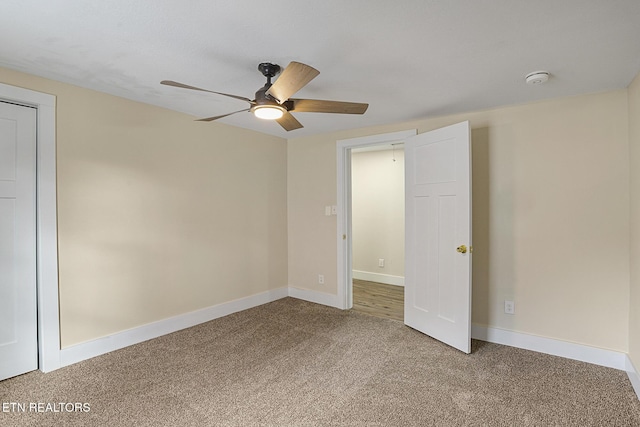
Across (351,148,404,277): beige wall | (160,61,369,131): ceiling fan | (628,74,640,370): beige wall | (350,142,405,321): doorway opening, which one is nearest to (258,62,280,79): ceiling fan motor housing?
(160,61,369,131): ceiling fan

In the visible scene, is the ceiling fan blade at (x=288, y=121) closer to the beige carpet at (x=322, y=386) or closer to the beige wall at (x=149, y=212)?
the beige wall at (x=149, y=212)

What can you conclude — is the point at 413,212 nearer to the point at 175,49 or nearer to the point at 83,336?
the point at 175,49

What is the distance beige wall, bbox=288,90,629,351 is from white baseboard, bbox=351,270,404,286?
212 centimetres

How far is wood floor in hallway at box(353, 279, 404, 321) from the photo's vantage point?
384cm

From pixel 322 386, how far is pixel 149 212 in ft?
7.19

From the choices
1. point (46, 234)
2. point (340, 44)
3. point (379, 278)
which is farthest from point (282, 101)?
point (379, 278)

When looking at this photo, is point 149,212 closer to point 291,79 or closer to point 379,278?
point 291,79

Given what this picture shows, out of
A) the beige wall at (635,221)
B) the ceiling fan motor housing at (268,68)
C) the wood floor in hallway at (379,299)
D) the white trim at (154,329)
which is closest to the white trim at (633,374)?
the beige wall at (635,221)

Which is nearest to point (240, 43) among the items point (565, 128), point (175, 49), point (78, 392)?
point (175, 49)

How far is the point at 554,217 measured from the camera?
271 cm

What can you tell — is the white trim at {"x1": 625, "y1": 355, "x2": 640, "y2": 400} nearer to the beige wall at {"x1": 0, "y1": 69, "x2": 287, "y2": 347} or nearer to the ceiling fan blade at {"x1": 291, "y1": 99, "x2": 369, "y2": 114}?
the ceiling fan blade at {"x1": 291, "y1": 99, "x2": 369, "y2": 114}

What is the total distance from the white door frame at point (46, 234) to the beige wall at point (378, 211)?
4019 mm

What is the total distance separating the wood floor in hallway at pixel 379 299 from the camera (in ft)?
12.6

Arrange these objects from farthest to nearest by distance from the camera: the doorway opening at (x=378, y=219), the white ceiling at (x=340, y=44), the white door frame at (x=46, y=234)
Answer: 1. the doorway opening at (x=378, y=219)
2. the white door frame at (x=46, y=234)
3. the white ceiling at (x=340, y=44)
